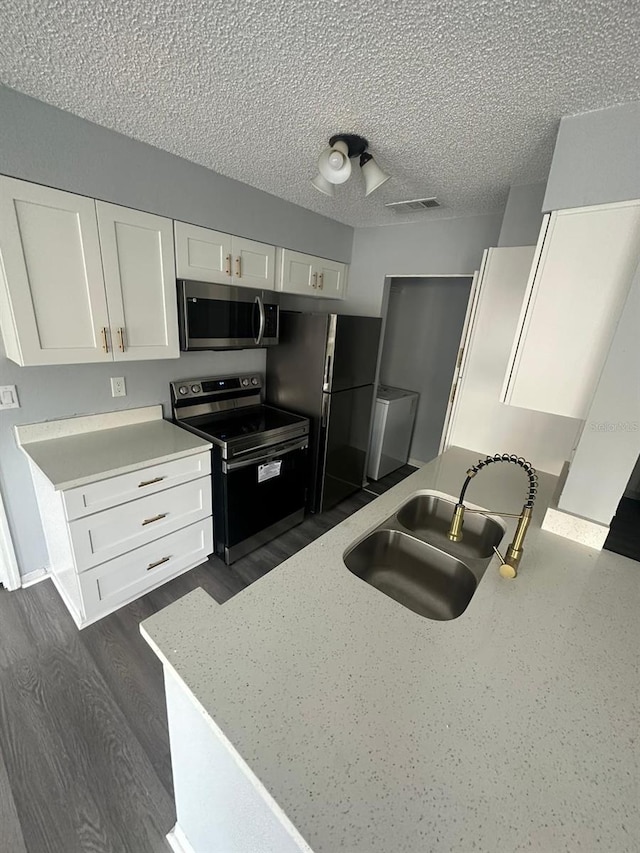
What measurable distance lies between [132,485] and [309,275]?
6.54ft

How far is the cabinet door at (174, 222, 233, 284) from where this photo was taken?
1.97 m

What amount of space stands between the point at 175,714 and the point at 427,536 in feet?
3.70

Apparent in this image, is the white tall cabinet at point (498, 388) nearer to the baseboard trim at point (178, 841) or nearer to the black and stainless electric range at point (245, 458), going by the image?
the black and stainless electric range at point (245, 458)

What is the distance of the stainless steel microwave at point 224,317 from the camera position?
2.06 m

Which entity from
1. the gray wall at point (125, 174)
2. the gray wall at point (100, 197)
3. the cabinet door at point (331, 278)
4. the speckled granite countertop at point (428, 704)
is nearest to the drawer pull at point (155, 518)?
the gray wall at point (100, 197)

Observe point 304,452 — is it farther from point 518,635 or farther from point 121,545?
point 518,635

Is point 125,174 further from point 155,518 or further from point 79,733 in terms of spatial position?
point 79,733

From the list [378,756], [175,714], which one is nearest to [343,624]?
[378,756]

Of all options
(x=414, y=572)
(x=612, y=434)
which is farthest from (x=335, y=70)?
(x=414, y=572)

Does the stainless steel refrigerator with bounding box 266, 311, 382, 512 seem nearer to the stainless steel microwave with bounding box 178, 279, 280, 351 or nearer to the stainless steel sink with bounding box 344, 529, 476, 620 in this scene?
the stainless steel microwave with bounding box 178, 279, 280, 351

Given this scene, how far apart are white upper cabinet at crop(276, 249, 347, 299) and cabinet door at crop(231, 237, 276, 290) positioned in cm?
8

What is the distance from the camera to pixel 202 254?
206cm

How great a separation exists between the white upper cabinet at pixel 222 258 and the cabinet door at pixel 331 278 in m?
0.49

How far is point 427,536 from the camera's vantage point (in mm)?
1568
